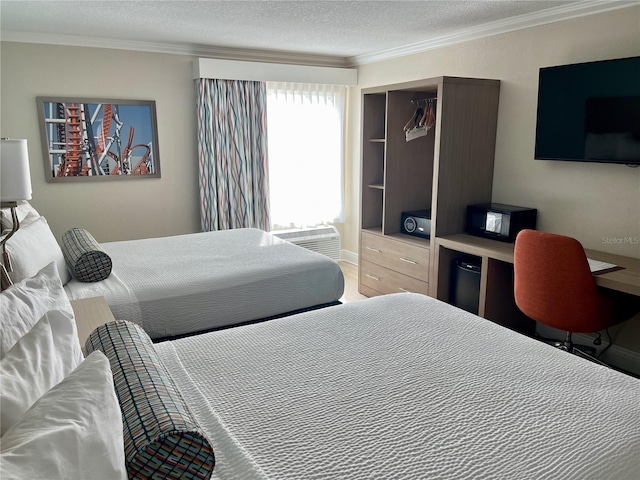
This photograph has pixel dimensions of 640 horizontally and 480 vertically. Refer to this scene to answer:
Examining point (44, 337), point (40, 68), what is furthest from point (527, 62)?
point (40, 68)

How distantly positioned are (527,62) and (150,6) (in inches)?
106

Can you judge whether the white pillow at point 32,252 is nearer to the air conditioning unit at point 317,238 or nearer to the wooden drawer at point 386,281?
the wooden drawer at point 386,281

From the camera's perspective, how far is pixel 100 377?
1.01 m

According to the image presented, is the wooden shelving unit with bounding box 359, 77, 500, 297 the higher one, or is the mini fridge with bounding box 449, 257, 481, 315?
the wooden shelving unit with bounding box 359, 77, 500, 297

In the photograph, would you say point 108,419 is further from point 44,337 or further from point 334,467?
point 334,467

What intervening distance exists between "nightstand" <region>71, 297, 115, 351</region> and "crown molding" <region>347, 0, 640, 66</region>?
3338 millimetres

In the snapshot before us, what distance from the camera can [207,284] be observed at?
273 centimetres

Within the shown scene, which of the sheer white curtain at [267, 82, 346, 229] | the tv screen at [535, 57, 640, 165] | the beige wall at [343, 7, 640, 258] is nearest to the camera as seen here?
the tv screen at [535, 57, 640, 165]

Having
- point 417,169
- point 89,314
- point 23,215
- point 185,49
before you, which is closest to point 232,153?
point 185,49

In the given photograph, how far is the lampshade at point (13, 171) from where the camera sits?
169cm

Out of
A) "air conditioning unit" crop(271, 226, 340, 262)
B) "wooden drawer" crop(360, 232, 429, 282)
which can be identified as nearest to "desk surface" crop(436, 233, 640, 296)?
"wooden drawer" crop(360, 232, 429, 282)

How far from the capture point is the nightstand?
6.24ft

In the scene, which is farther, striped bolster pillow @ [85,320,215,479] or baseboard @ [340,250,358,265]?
baseboard @ [340,250,358,265]

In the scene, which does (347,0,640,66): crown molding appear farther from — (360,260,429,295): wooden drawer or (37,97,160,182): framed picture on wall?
(37,97,160,182): framed picture on wall
